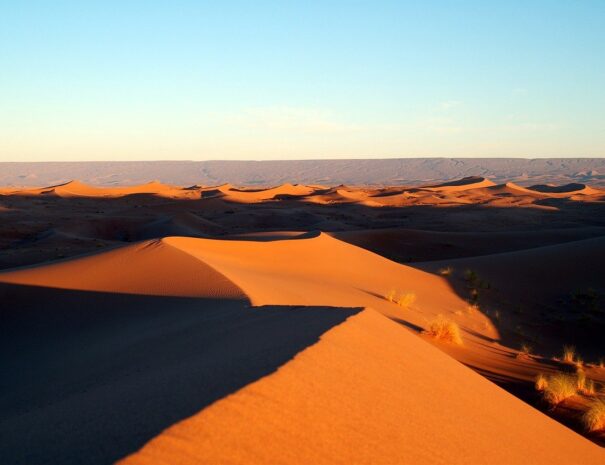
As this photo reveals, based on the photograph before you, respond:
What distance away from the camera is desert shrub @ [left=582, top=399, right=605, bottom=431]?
18.3ft

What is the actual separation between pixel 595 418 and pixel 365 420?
314 cm

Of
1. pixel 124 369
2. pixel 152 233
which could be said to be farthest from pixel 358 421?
pixel 152 233

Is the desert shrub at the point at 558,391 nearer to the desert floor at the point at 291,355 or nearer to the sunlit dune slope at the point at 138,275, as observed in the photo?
the desert floor at the point at 291,355

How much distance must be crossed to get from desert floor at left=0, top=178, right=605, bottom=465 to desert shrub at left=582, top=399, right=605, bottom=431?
8cm

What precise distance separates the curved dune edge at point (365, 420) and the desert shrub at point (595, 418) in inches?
23.1

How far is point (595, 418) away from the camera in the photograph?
5.61 metres

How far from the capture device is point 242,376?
4129mm

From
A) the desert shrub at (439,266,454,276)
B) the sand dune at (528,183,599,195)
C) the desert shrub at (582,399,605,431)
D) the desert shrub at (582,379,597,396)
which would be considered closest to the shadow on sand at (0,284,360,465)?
the desert shrub at (582,399,605,431)

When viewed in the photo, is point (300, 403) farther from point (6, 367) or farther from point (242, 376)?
point (6, 367)

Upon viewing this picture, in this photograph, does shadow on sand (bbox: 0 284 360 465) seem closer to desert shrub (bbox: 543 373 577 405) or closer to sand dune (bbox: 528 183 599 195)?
desert shrub (bbox: 543 373 577 405)

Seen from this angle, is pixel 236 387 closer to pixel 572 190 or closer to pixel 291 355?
pixel 291 355

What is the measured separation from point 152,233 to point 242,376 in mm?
25172

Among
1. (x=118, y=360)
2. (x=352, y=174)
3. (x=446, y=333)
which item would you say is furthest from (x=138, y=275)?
(x=352, y=174)

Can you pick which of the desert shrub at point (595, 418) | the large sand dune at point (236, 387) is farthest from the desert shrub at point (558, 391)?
the large sand dune at point (236, 387)
